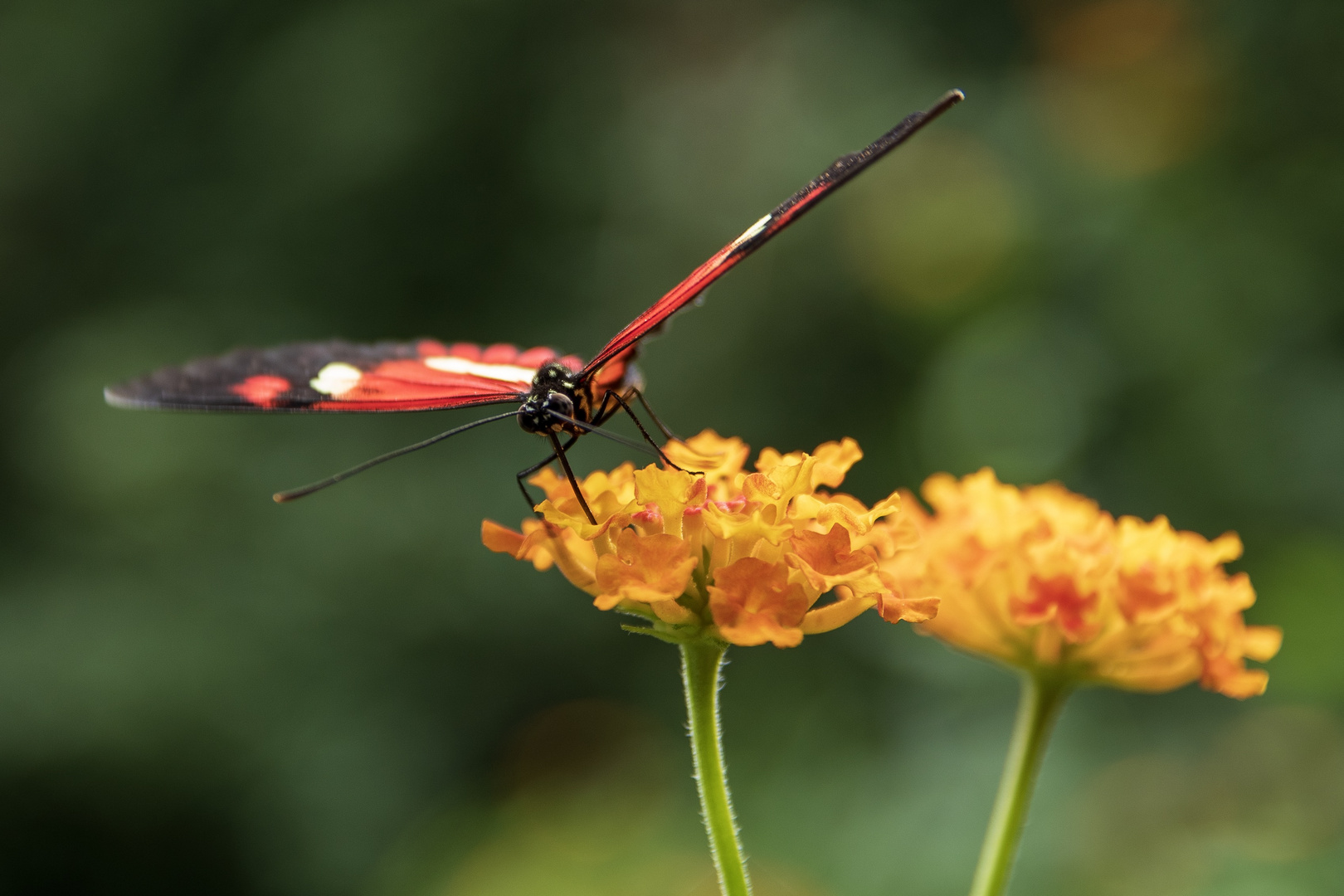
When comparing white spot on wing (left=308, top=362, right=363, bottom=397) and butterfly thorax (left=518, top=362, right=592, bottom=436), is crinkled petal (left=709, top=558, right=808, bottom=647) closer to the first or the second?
butterfly thorax (left=518, top=362, right=592, bottom=436)

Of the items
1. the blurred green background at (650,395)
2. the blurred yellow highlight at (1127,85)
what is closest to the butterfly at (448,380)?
the blurred green background at (650,395)

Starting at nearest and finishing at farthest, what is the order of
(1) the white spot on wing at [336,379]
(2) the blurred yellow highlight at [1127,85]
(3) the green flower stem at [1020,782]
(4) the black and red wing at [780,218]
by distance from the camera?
(4) the black and red wing at [780,218] < (3) the green flower stem at [1020,782] < (1) the white spot on wing at [336,379] < (2) the blurred yellow highlight at [1127,85]

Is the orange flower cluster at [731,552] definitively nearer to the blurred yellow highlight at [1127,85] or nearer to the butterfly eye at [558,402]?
the butterfly eye at [558,402]

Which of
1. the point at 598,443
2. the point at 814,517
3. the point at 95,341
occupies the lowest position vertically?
the point at 814,517

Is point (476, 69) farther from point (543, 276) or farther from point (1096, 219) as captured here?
point (1096, 219)

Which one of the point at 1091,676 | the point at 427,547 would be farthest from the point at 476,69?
the point at 1091,676

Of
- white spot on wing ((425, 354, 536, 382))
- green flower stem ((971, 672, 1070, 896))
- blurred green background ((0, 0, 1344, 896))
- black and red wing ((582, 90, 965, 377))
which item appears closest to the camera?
black and red wing ((582, 90, 965, 377))

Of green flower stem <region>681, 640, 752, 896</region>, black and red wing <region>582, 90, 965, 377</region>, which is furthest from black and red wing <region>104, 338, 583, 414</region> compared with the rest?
green flower stem <region>681, 640, 752, 896</region>
